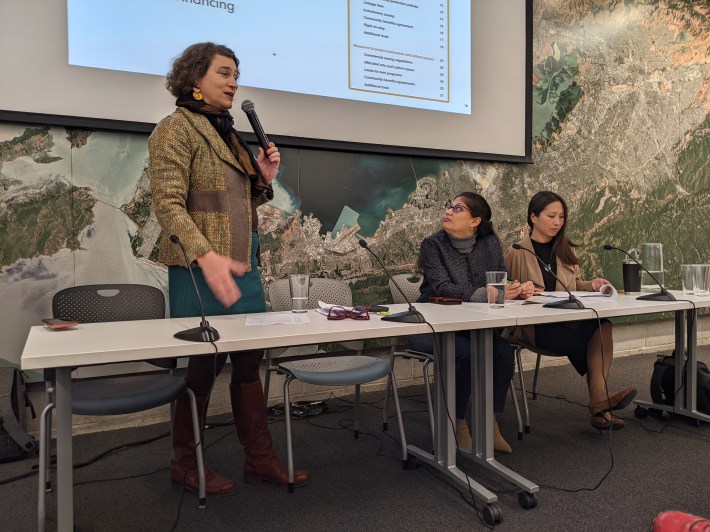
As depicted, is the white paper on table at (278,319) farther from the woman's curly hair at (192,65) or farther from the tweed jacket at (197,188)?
the woman's curly hair at (192,65)

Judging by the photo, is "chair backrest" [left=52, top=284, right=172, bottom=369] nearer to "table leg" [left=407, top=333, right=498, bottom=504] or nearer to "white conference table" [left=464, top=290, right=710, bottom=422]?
"table leg" [left=407, top=333, right=498, bottom=504]

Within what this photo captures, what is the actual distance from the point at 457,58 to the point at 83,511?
2986 millimetres

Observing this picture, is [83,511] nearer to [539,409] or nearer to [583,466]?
[583,466]

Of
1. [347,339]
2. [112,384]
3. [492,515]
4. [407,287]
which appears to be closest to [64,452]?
[112,384]

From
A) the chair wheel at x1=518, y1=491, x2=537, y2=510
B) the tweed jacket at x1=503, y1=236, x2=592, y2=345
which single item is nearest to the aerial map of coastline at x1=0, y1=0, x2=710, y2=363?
the tweed jacket at x1=503, y1=236, x2=592, y2=345

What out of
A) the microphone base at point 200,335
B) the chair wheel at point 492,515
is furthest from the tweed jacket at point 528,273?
the microphone base at point 200,335

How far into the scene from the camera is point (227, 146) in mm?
1807

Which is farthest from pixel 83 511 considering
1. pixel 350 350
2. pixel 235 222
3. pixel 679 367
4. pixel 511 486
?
pixel 679 367

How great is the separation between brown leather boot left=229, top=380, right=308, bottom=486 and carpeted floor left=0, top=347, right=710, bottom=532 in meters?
0.05

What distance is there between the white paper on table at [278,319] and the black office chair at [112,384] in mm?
313

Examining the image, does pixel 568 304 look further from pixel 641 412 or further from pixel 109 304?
pixel 109 304

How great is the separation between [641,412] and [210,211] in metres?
2.28

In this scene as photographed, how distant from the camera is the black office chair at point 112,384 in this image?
4.75 ft

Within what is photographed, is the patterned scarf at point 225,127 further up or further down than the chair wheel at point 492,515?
further up
